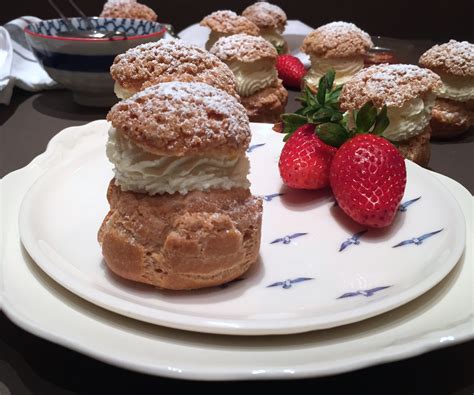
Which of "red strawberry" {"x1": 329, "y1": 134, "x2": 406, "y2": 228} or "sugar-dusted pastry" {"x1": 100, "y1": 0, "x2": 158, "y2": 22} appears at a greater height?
"red strawberry" {"x1": 329, "y1": 134, "x2": 406, "y2": 228}

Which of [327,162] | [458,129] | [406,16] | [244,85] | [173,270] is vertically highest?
[173,270]

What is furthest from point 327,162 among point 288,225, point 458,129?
point 458,129

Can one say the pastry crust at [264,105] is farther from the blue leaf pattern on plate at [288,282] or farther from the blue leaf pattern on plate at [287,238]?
the blue leaf pattern on plate at [288,282]

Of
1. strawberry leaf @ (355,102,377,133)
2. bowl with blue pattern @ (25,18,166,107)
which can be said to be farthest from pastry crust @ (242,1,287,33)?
strawberry leaf @ (355,102,377,133)

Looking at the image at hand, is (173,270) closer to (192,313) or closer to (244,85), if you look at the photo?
(192,313)

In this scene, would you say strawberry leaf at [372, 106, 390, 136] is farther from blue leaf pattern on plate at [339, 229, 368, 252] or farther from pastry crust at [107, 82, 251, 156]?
pastry crust at [107, 82, 251, 156]

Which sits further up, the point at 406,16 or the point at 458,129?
the point at 458,129

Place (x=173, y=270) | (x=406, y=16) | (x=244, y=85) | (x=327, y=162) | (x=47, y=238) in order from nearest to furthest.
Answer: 1. (x=173, y=270)
2. (x=47, y=238)
3. (x=327, y=162)
4. (x=244, y=85)
5. (x=406, y=16)
